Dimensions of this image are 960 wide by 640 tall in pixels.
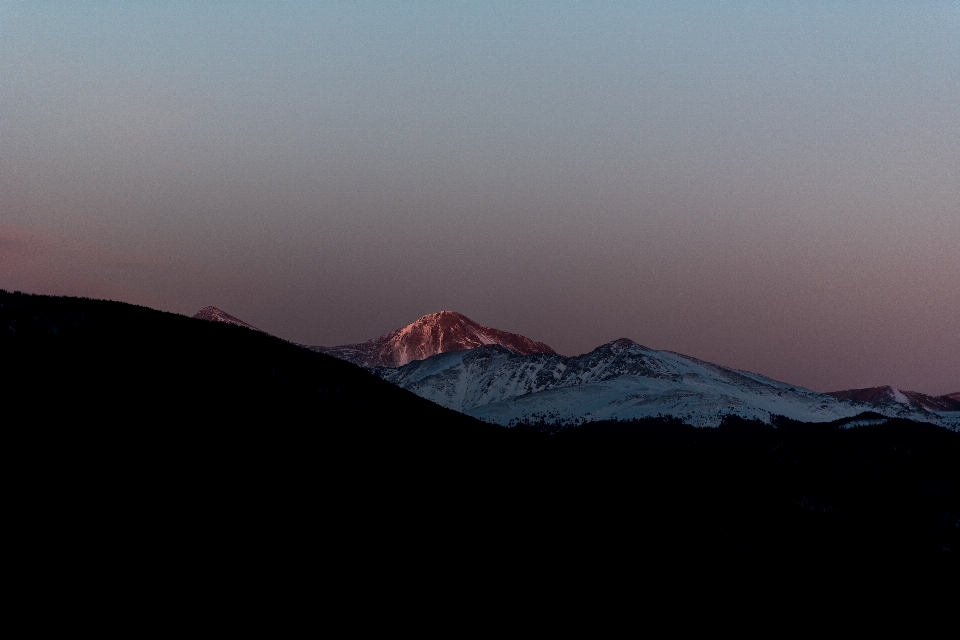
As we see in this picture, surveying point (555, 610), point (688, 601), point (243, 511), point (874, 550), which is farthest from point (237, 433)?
point (874, 550)

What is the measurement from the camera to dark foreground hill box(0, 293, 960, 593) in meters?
46.1

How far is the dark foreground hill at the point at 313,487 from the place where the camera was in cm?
4609

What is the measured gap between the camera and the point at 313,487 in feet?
194

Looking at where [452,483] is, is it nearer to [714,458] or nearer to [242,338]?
[242,338]

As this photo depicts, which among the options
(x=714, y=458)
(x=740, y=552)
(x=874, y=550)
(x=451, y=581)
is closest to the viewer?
(x=451, y=581)

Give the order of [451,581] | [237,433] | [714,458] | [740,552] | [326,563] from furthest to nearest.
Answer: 1. [714,458]
2. [740,552]
3. [237,433]
4. [451,581]
5. [326,563]

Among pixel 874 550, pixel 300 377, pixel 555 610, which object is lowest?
pixel 555 610

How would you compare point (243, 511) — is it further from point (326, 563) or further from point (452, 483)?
point (452, 483)

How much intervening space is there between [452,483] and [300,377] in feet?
61.1

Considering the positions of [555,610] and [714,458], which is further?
[714,458]

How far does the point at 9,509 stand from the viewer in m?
41.8

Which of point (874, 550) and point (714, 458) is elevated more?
point (714, 458)

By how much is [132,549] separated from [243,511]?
9.33 m

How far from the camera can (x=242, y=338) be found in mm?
79938
